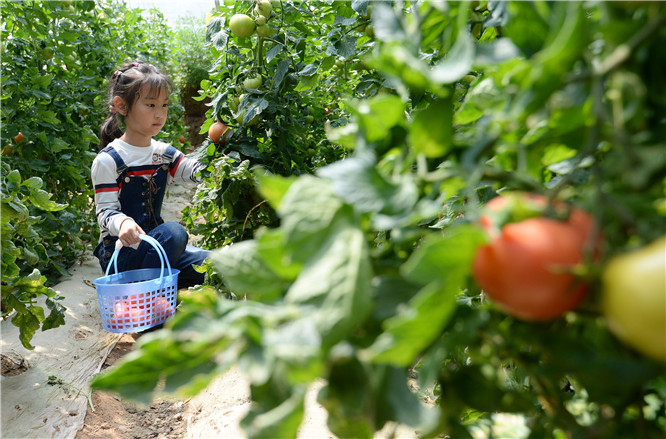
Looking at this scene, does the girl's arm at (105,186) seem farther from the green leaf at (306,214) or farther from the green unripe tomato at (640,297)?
the green unripe tomato at (640,297)

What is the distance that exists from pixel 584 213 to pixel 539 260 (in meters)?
0.05

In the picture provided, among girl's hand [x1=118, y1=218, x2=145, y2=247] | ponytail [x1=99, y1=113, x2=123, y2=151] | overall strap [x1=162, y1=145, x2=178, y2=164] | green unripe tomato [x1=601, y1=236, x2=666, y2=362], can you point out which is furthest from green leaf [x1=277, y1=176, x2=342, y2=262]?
ponytail [x1=99, y1=113, x2=123, y2=151]

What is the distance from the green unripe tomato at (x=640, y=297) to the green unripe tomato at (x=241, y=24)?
1636 millimetres

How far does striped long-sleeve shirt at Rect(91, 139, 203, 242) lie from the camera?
2.28 m

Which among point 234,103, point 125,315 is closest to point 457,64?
point 234,103

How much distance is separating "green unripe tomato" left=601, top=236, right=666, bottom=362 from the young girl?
215cm

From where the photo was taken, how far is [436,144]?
14.2 inches

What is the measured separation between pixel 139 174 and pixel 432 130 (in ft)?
7.90

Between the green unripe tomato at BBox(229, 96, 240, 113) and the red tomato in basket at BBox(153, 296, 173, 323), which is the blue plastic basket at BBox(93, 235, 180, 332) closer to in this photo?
the red tomato in basket at BBox(153, 296, 173, 323)

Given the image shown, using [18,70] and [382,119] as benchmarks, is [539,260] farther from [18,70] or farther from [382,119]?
[18,70]

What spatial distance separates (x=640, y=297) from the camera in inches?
10.2

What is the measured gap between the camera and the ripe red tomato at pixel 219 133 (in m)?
1.95

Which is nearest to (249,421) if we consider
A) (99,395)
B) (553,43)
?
(553,43)

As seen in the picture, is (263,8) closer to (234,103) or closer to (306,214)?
(234,103)
